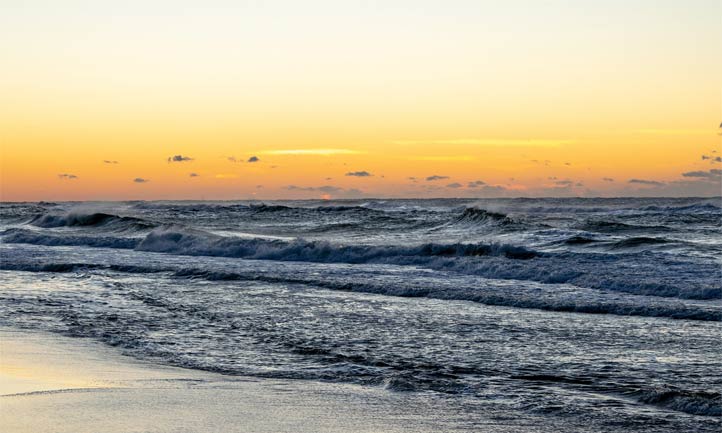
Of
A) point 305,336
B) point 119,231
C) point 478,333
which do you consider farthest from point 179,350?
point 119,231

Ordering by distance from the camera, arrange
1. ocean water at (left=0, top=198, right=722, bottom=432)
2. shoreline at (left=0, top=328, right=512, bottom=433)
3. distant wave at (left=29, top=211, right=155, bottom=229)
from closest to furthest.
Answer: shoreline at (left=0, top=328, right=512, bottom=433) < ocean water at (left=0, top=198, right=722, bottom=432) < distant wave at (left=29, top=211, right=155, bottom=229)

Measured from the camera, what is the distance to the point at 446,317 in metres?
13.9

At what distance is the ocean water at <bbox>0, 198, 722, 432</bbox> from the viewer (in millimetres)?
8688

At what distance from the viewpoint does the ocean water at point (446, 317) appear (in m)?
8.69

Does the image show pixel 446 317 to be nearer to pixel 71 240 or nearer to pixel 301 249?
pixel 301 249

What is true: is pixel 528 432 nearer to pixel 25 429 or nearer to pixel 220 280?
pixel 25 429

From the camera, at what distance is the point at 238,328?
13070 millimetres

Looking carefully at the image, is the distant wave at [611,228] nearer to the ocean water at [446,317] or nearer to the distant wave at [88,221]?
the ocean water at [446,317]

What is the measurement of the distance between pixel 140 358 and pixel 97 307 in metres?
5.32

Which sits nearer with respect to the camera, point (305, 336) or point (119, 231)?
point (305, 336)

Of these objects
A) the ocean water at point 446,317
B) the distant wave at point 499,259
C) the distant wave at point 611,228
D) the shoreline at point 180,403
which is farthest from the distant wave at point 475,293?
the distant wave at point 611,228

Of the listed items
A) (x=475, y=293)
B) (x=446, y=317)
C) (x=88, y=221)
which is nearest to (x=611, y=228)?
(x=475, y=293)

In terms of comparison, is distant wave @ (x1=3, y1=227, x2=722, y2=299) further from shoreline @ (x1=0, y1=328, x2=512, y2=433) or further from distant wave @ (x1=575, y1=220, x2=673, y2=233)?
distant wave @ (x1=575, y1=220, x2=673, y2=233)

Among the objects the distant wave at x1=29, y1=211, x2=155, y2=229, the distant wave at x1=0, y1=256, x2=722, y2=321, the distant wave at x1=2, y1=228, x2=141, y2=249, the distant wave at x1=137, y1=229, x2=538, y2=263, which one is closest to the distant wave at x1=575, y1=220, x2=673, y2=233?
the distant wave at x1=137, y1=229, x2=538, y2=263
